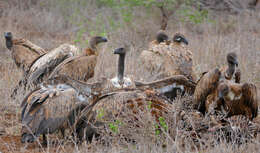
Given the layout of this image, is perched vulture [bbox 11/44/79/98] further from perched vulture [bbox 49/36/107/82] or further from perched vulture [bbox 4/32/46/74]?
perched vulture [bbox 49/36/107/82]

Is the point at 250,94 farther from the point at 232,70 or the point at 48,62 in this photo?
the point at 48,62

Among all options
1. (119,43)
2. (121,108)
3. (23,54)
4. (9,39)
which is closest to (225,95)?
(121,108)

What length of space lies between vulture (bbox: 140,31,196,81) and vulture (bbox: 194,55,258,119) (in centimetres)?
158

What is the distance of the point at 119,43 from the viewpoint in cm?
1166

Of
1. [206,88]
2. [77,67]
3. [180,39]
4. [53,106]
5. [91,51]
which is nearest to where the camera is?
[53,106]

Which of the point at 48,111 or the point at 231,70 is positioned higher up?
the point at 231,70

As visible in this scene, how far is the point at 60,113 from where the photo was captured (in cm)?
493

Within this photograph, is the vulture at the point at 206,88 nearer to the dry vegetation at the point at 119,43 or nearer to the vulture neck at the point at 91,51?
the dry vegetation at the point at 119,43

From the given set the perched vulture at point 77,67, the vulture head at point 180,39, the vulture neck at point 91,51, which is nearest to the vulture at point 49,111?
the perched vulture at point 77,67

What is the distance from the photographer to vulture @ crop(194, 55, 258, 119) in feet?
17.7

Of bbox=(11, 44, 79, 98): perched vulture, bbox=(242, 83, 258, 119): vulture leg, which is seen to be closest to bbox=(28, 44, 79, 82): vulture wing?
bbox=(11, 44, 79, 98): perched vulture

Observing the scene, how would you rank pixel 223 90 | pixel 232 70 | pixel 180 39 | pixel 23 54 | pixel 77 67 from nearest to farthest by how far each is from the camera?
pixel 223 90, pixel 232 70, pixel 77 67, pixel 23 54, pixel 180 39

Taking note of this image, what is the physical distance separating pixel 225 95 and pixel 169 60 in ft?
8.02

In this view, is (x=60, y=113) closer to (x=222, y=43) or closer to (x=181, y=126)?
(x=181, y=126)
